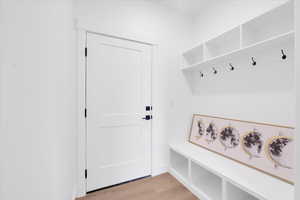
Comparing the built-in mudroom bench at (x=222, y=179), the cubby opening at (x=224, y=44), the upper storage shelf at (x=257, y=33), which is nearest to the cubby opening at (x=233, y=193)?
the built-in mudroom bench at (x=222, y=179)

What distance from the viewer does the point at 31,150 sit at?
482mm

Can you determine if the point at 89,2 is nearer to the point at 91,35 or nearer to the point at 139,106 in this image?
the point at 91,35

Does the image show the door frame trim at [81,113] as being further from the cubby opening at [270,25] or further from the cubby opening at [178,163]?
the cubby opening at [270,25]

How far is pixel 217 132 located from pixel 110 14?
2.15m

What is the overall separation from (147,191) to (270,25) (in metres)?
2.36

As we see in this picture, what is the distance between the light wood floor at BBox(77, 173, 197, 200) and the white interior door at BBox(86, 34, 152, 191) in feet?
0.33

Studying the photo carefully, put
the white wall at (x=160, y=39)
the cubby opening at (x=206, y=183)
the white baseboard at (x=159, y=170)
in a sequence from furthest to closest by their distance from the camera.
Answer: the white baseboard at (x=159, y=170)
the white wall at (x=160, y=39)
the cubby opening at (x=206, y=183)

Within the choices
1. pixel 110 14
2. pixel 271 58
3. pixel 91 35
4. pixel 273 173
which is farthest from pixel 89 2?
pixel 273 173

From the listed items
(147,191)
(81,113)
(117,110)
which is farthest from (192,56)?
(147,191)

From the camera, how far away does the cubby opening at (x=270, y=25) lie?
124 centimetres

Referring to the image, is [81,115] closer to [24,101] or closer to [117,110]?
[117,110]

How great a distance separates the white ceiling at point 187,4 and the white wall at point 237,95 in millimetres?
88

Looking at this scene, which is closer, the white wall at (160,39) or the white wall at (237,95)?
the white wall at (237,95)

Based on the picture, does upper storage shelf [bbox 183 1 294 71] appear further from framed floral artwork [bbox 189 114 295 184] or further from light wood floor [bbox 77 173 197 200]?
light wood floor [bbox 77 173 197 200]
